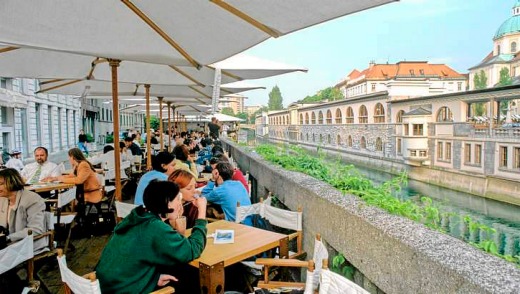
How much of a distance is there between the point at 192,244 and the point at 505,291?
5.67 ft

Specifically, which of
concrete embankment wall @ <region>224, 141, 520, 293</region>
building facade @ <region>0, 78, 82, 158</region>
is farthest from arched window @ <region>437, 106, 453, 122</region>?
concrete embankment wall @ <region>224, 141, 520, 293</region>

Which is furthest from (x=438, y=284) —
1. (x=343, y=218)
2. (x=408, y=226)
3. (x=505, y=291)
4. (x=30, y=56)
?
(x=30, y=56)

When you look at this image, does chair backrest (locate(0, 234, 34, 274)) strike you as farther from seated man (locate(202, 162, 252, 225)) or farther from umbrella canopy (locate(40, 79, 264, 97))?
umbrella canopy (locate(40, 79, 264, 97))

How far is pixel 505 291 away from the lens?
1.64 metres

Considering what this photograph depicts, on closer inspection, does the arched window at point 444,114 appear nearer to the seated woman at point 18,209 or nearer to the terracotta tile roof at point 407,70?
the seated woman at point 18,209

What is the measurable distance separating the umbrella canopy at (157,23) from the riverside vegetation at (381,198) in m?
1.57

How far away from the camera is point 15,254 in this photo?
9.44ft

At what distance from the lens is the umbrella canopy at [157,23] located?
256 cm

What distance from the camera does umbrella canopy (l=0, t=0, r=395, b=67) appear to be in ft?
8.39

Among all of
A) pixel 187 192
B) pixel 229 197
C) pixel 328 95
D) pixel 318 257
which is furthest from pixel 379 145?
pixel 328 95

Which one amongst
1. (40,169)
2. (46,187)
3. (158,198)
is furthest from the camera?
(40,169)

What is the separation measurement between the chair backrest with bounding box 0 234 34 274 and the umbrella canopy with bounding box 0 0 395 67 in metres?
1.46

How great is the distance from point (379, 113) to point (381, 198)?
63.0 m

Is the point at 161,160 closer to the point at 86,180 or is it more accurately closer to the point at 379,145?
the point at 86,180
